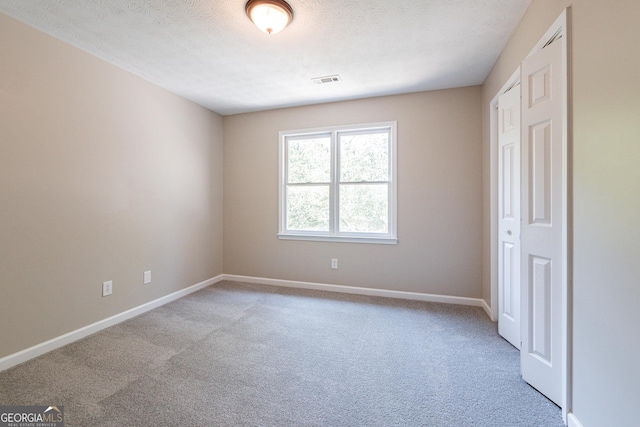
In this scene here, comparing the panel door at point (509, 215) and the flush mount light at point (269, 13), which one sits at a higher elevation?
the flush mount light at point (269, 13)

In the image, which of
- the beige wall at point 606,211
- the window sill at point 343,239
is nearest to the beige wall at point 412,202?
the window sill at point 343,239

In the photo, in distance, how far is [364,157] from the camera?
3676mm

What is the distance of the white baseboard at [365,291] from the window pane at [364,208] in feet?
2.68

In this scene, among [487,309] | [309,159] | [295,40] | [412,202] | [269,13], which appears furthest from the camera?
[309,159]

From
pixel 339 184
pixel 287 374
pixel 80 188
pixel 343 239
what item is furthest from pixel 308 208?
pixel 80 188

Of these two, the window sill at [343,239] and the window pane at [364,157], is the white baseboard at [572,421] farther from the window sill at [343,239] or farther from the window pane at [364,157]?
the window pane at [364,157]

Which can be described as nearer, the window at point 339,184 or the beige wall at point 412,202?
the beige wall at point 412,202

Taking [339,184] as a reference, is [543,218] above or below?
below

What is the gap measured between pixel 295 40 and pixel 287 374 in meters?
2.69

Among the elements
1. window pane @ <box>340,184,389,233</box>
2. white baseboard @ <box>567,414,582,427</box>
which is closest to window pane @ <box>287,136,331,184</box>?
window pane @ <box>340,184,389,233</box>

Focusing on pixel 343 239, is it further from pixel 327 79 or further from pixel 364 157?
pixel 327 79

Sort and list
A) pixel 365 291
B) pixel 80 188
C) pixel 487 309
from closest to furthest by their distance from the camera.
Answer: pixel 80 188
pixel 487 309
pixel 365 291

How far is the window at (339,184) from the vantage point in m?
3.58

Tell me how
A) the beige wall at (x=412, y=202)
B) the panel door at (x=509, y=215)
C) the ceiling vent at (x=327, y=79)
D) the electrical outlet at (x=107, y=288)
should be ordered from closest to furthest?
the panel door at (x=509, y=215) → the electrical outlet at (x=107, y=288) → the ceiling vent at (x=327, y=79) → the beige wall at (x=412, y=202)
